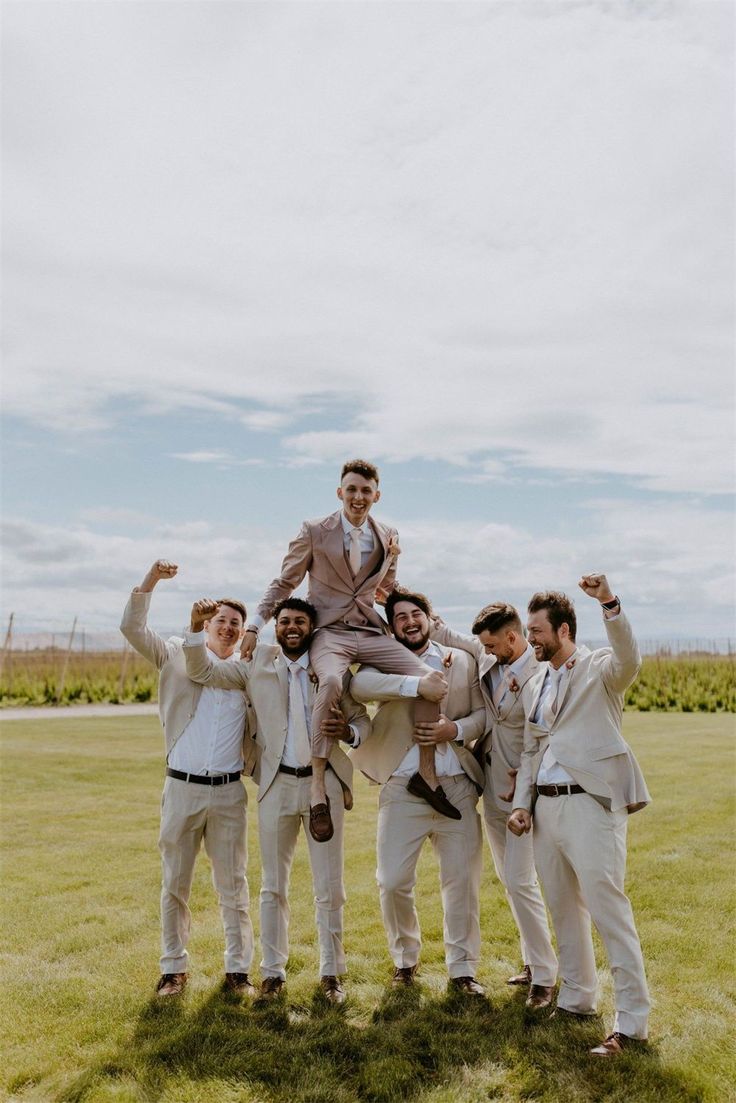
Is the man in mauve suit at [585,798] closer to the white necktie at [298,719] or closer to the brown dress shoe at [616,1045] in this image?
the brown dress shoe at [616,1045]

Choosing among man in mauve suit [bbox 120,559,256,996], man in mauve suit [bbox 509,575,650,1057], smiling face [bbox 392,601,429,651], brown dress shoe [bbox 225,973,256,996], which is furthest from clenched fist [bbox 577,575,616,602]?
brown dress shoe [bbox 225,973,256,996]

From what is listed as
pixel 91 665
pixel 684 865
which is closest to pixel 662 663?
pixel 91 665

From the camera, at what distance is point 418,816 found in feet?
19.0

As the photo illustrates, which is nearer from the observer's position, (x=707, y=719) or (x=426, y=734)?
(x=426, y=734)

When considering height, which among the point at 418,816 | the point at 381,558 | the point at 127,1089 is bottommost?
the point at 127,1089

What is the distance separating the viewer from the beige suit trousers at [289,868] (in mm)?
5664

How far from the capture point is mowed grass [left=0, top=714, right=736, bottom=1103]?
184 inches

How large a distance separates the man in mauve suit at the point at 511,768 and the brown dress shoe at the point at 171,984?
84.6 inches

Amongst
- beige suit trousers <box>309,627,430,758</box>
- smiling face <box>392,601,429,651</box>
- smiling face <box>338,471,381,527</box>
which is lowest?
beige suit trousers <box>309,627,430,758</box>

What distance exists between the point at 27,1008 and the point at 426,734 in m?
3.00

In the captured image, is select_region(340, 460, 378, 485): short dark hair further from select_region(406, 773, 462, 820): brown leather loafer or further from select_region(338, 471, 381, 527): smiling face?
select_region(406, 773, 462, 820): brown leather loafer

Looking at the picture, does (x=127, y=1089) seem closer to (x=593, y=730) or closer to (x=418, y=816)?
(x=418, y=816)

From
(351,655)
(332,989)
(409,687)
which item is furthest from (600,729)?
(332,989)

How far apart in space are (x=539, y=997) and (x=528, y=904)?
539mm
